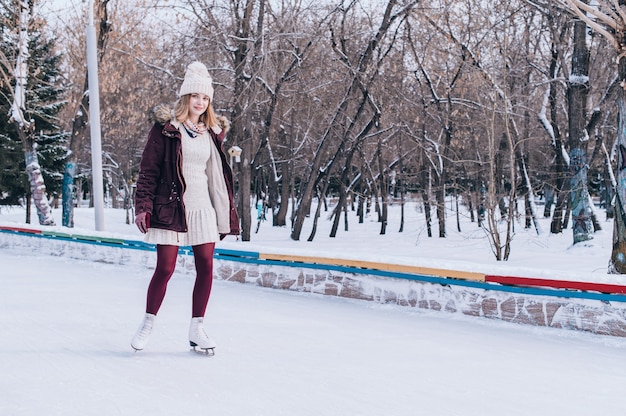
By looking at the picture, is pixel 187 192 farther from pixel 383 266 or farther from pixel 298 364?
pixel 383 266

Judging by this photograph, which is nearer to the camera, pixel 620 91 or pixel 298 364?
pixel 298 364

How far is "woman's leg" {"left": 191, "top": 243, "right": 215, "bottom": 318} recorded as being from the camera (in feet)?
13.2

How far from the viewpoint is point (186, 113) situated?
3996mm

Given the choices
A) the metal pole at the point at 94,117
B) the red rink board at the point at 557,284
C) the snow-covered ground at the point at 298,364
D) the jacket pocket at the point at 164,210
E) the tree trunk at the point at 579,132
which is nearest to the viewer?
the snow-covered ground at the point at 298,364

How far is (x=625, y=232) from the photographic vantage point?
21.7 ft

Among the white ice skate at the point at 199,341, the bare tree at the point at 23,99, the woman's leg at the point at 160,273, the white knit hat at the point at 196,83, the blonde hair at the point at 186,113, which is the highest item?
the bare tree at the point at 23,99

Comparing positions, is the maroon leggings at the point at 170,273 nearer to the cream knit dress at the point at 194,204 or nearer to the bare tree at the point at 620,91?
the cream knit dress at the point at 194,204

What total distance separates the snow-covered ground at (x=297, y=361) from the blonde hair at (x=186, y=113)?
1.47 meters

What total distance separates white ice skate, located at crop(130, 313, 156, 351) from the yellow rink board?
A: 2.47m

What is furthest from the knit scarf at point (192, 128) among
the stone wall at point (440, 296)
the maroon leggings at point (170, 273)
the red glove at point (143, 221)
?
the stone wall at point (440, 296)

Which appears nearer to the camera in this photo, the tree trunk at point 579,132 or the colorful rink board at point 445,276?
the colorful rink board at point 445,276

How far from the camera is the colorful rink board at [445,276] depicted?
4.62 m

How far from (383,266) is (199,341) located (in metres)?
2.32

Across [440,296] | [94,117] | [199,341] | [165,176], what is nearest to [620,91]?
[440,296]
